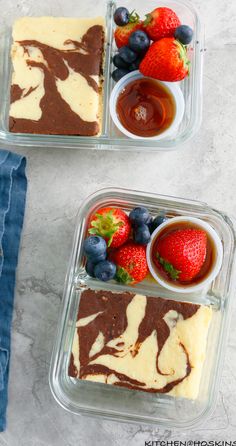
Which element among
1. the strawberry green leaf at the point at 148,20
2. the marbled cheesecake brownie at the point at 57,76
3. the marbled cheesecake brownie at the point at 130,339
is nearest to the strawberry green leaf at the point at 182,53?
the strawberry green leaf at the point at 148,20

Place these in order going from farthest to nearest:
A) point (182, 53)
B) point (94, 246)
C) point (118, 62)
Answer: point (118, 62) → point (182, 53) → point (94, 246)

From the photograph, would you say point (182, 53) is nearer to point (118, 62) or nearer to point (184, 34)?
point (184, 34)

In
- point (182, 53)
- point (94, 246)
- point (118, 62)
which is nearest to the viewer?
point (94, 246)

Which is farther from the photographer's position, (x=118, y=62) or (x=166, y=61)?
(x=118, y=62)

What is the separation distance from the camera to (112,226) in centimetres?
164

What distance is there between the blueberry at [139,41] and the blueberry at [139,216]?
0.47 m

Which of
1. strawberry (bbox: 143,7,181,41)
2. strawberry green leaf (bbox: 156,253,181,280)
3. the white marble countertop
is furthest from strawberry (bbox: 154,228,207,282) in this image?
strawberry (bbox: 143,7,181,41)

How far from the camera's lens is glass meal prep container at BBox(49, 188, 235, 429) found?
68.4 inches

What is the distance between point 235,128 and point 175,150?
0.21 meters

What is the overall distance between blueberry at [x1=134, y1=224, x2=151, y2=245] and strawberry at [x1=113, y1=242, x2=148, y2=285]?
0.08 feet

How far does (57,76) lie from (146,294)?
70cm

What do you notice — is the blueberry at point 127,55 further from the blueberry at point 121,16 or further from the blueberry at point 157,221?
the blueberry at point 157,221

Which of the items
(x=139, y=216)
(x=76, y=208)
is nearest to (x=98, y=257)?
(x=139, y=216)

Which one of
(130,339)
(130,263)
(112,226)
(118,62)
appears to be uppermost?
A: (118,62)
